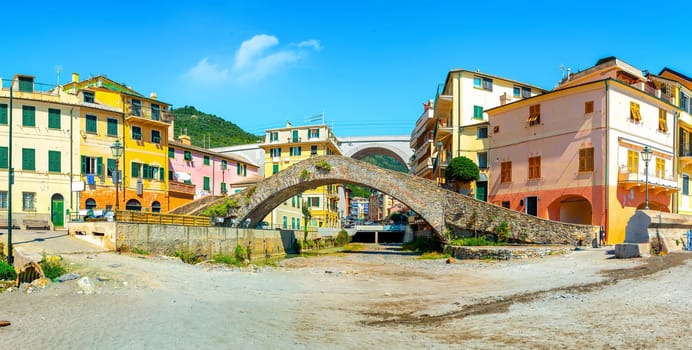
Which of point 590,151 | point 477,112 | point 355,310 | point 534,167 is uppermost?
point 477,112

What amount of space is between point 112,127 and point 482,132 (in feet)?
97.9

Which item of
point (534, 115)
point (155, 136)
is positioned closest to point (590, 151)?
point (534, 115)

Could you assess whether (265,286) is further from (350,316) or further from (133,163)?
(133,163)

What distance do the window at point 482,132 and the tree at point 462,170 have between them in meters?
2.91

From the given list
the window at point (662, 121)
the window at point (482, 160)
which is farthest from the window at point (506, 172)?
the window at point (662, 121)

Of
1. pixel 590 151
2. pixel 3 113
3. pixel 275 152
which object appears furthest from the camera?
pixel 275 152

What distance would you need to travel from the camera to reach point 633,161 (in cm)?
3225

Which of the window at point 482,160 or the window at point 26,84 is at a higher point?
the window at point 26,84

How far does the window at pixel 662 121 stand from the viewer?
3472 cm

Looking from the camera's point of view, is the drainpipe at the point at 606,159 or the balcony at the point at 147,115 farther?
the balcony at the point at 147,115

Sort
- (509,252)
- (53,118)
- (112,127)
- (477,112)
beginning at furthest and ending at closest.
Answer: (477,112) < (112,127) < (53,118) < (509,252)

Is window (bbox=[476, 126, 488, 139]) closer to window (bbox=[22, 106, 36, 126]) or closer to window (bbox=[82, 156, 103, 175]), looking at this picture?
window (bbox=[82, 156, 103, 175])

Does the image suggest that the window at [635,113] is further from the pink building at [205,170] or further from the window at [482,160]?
the pink building at [205,170]

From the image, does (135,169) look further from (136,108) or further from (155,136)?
(136,108)
